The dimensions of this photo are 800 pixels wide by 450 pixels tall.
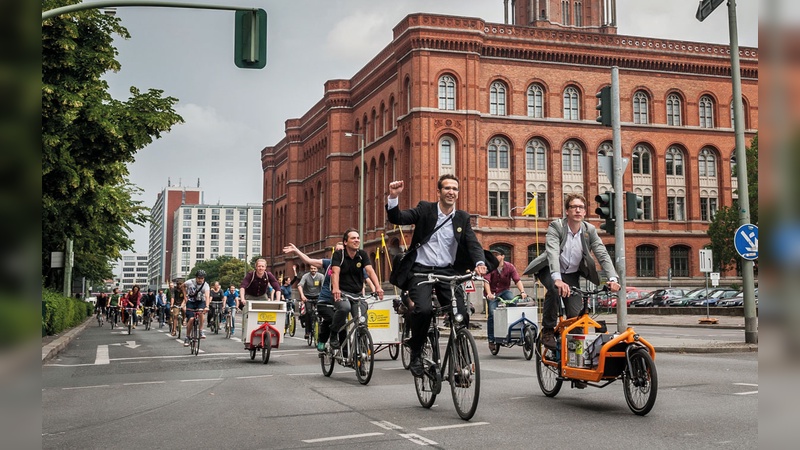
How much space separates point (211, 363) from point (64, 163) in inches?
335

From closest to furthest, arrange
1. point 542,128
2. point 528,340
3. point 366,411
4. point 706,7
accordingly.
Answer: point 366,411, point 706,7, point 528,340, point 542,128

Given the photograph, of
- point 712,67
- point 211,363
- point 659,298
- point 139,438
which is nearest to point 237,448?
point 139,438

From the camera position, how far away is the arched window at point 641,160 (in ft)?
190

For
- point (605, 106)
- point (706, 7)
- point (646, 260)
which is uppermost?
point (706, 7)

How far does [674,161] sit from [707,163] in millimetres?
2982

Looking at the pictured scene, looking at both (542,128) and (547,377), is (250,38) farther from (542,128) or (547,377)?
(542,128)

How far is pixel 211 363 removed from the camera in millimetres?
13297

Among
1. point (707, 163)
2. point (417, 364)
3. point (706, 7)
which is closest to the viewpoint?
point (417, 364)

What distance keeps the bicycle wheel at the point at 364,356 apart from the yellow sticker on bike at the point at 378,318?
11.1 feet

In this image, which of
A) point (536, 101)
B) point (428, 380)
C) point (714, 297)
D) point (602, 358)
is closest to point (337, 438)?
point (428, 380)

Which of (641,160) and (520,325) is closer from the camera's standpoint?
(520,325)

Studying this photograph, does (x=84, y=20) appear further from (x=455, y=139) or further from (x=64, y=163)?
(x=455, y=139)

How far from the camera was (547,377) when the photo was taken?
8.05 meters

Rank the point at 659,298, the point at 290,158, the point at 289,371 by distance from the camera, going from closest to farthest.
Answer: the point at 289,371, the point at 659,298, the point at 290,158
